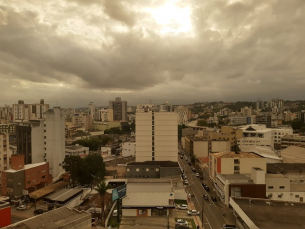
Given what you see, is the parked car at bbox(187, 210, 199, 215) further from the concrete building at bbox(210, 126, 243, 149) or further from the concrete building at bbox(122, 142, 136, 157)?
the concrete building at bbox(210, 126, 243, 149)

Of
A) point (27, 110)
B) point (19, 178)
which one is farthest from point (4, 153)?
point (27, 110)

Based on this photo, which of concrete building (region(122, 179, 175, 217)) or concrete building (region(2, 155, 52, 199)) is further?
concrete building (region(2, 155, 52, 199))

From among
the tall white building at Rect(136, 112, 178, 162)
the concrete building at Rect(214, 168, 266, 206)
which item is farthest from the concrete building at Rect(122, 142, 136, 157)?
the concrete building at Rect(214, 168, 266, 206)

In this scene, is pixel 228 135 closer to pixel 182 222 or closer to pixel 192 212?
pixel 192 212

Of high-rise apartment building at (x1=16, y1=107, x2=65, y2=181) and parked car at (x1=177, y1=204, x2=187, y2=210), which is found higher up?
high-rise apartment building at (x1=16, y1=107, x2=65, y2=181)

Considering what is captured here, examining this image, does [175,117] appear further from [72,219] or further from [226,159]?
[72,219]

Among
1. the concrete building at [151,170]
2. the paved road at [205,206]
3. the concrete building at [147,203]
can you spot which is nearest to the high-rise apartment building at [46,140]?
the concrete building at [151,170]

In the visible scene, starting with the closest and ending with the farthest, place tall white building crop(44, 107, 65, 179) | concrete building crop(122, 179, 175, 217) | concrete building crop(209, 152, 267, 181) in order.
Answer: concrete building crop(122, 179, 175, 217) < concrete building crop(209, 152, 267, 181) < tall white building crop(44, 107, 65, 179)

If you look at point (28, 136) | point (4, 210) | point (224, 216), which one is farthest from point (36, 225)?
point (28, 136)
